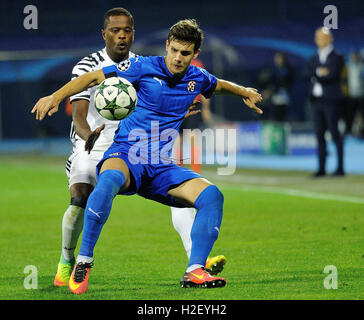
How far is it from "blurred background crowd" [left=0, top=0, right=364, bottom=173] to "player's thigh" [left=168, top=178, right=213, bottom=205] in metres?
12.9

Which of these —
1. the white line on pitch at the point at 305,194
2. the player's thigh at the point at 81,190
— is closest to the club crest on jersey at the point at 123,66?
the player's thigh at the point at 81,190

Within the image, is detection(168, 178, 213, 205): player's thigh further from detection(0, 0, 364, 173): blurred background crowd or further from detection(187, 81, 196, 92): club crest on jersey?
detection(0, 0, 364, 173): blurred background crowd

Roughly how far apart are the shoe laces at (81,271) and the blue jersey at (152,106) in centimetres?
86

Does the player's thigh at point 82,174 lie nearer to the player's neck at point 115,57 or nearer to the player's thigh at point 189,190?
the player's thigh at point 189,190

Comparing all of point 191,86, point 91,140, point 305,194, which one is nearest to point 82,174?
point 91,140

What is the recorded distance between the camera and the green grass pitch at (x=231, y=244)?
611 cm

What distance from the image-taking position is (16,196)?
45.2 feet

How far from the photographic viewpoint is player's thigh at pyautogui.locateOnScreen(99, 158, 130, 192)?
6.00 m

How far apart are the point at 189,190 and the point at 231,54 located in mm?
20361

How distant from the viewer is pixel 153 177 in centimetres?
621

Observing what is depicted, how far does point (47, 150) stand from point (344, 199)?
14.4 meters
